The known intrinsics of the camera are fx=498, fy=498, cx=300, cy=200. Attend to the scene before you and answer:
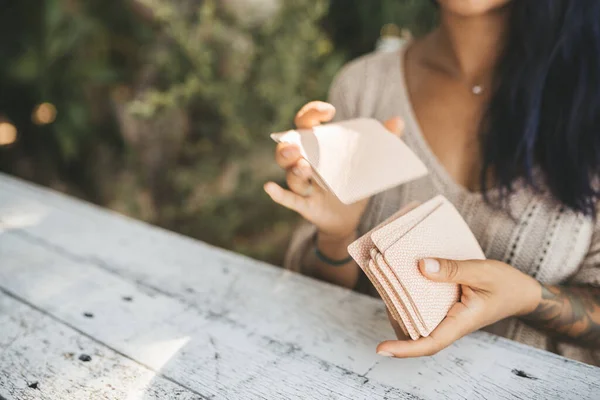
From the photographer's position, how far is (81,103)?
2.07 m

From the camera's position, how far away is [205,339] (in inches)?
28.9

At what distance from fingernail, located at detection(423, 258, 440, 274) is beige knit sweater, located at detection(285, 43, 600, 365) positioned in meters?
0.40

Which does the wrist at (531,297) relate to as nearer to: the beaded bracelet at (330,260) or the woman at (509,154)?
the woman at (509,154)

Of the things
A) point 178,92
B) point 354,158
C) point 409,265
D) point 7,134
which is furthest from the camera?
point 7,134

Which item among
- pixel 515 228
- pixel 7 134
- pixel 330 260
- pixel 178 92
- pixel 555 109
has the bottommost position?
pixel 7 134

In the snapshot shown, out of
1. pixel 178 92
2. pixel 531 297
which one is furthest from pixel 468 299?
pixel 178 92

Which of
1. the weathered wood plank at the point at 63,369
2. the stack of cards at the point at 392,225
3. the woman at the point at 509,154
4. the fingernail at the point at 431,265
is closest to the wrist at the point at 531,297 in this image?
the woman at the point at 509,154

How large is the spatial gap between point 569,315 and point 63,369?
774mm

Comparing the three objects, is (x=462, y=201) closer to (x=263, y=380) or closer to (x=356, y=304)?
(x=356, y=304)

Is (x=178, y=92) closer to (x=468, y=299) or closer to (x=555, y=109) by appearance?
(x=555, y=109)

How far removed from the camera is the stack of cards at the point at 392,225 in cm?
61

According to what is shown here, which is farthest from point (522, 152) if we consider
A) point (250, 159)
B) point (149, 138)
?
point (149, 138)

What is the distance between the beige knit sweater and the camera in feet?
3.05

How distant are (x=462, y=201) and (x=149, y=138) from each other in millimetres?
1542
